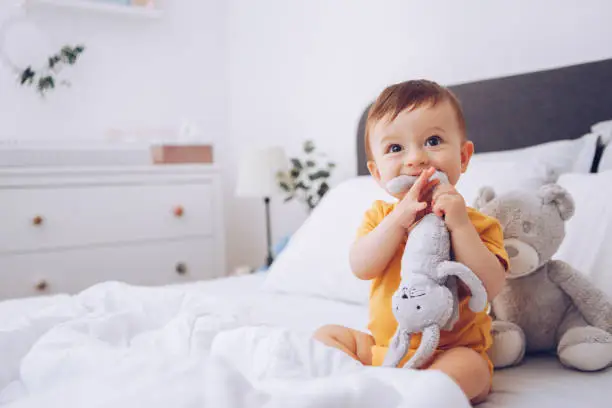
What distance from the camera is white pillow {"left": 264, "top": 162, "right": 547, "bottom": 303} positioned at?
1384 mm

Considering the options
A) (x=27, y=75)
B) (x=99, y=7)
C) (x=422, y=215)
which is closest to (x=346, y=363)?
(x=422, y=215)

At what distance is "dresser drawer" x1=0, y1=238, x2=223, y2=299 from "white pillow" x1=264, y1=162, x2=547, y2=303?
98cm

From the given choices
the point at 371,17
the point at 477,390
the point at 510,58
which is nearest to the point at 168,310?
the point at 477,390

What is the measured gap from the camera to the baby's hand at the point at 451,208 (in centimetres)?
83

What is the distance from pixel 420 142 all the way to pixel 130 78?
240 centimetres

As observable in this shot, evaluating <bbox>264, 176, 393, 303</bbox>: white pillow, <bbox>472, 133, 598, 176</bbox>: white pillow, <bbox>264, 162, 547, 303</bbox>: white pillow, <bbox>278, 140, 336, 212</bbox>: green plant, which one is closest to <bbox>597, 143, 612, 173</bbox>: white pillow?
<bbox>472, 133, 598, 176</bbox>: white pillow

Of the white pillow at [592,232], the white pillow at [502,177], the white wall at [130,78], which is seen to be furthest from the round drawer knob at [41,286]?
the white pillow at [592,232]

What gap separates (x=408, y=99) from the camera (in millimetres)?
878

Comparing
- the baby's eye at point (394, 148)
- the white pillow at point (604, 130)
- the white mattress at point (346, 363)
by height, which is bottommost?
the white mattress at point (346, 363)

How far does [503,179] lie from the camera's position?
133 centimetres

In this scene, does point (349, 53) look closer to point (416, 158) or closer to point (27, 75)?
point (27, 75)

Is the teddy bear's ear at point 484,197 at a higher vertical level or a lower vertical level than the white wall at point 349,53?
lower

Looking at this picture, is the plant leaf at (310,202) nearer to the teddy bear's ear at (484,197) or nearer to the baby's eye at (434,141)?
the teddy bear's ear at (484,197)

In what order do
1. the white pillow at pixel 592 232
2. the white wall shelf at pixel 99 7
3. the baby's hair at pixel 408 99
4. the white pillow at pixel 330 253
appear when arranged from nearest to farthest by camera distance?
the baby's hair at pixel 408 99, the white pillow at pixel 592 232, the white pillow at pixel 330 253, the white wall shelf at pixel 99 7
